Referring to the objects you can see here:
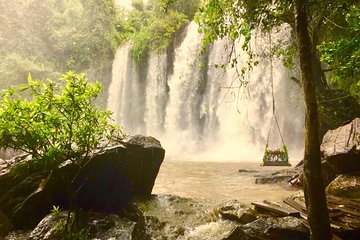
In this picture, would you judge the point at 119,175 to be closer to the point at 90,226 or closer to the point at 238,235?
the point at 90,226

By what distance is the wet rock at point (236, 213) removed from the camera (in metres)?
6.75

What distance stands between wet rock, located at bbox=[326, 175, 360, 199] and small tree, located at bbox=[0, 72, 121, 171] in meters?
5.47

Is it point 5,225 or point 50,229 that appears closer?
point 50,229

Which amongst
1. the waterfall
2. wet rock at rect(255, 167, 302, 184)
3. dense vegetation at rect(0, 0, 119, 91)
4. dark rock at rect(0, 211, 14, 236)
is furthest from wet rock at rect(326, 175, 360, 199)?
dense vegetation at rect(0, 0, 119, 91)

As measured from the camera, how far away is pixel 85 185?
7.50 m

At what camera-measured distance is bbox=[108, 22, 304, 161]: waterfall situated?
79.6ft

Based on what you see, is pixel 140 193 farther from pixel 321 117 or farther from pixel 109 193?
pixel 321 117

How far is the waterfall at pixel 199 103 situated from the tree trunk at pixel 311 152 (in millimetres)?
16484

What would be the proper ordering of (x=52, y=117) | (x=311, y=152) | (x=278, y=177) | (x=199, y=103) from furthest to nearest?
(x=199, y=103)
(x=278, y=177)
(x=52, y=117)
(x=311, y=152)

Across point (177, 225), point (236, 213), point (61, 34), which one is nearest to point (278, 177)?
point (236, 213)

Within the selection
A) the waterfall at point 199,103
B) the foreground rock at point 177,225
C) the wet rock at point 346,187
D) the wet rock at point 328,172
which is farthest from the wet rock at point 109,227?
the waterfall at point 199,103

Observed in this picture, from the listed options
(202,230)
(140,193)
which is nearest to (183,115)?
(140,193)

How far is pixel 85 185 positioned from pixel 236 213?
3555 millimetres

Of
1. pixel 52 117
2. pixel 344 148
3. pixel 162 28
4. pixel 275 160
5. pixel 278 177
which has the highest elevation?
pixel 162 28
